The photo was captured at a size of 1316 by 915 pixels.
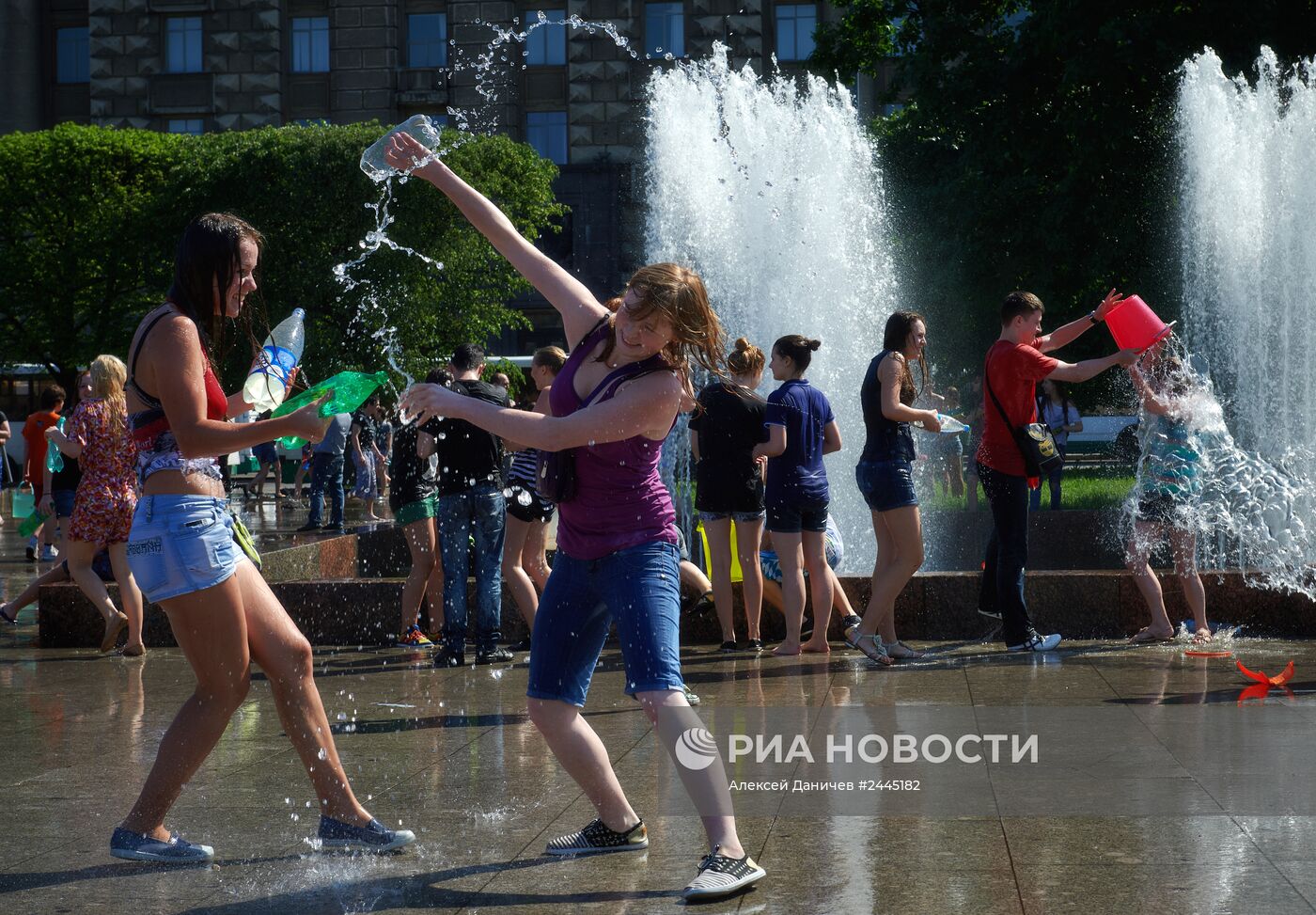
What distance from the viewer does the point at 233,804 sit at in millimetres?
4961

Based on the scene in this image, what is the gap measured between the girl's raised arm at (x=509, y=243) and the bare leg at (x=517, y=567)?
13.1 ft

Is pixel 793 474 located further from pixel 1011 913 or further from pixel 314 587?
pixel 1011 913

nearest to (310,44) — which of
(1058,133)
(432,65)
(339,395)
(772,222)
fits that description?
(432,65)

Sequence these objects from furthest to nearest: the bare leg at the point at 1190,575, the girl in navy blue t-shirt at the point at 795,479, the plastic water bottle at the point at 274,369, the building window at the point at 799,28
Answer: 1. the building window at the point at 799,28
2. the bare leg at the point at 1190,575
3. the girl in navy blue t-shirt at the point at 795,479
4. the plastic water bottle at the point at 274,369

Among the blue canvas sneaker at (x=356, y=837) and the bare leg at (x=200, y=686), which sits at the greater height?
the bare leg at (x=200, y=686)

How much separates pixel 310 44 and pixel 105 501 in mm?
39898

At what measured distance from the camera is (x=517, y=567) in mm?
8164

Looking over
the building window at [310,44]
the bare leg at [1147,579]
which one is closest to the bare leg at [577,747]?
the bare leg at [1147,579]

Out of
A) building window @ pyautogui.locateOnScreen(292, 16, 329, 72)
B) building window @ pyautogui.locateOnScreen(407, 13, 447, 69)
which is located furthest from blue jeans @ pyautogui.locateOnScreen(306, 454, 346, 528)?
building window @ pyautogui.locateOnScreen(292, 16, 329, 72)

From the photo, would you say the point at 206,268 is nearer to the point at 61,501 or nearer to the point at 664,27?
the point at 61,501

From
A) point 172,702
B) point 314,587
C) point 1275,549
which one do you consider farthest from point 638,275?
point 1275,549

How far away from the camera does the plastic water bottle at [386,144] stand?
4334 mm

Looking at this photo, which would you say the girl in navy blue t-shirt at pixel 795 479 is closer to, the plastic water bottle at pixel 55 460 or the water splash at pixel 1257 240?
the plastic water bottle at pixel 55 460

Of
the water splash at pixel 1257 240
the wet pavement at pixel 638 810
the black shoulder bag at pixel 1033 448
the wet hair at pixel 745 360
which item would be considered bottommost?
the wet pavement at pixel 638 810
